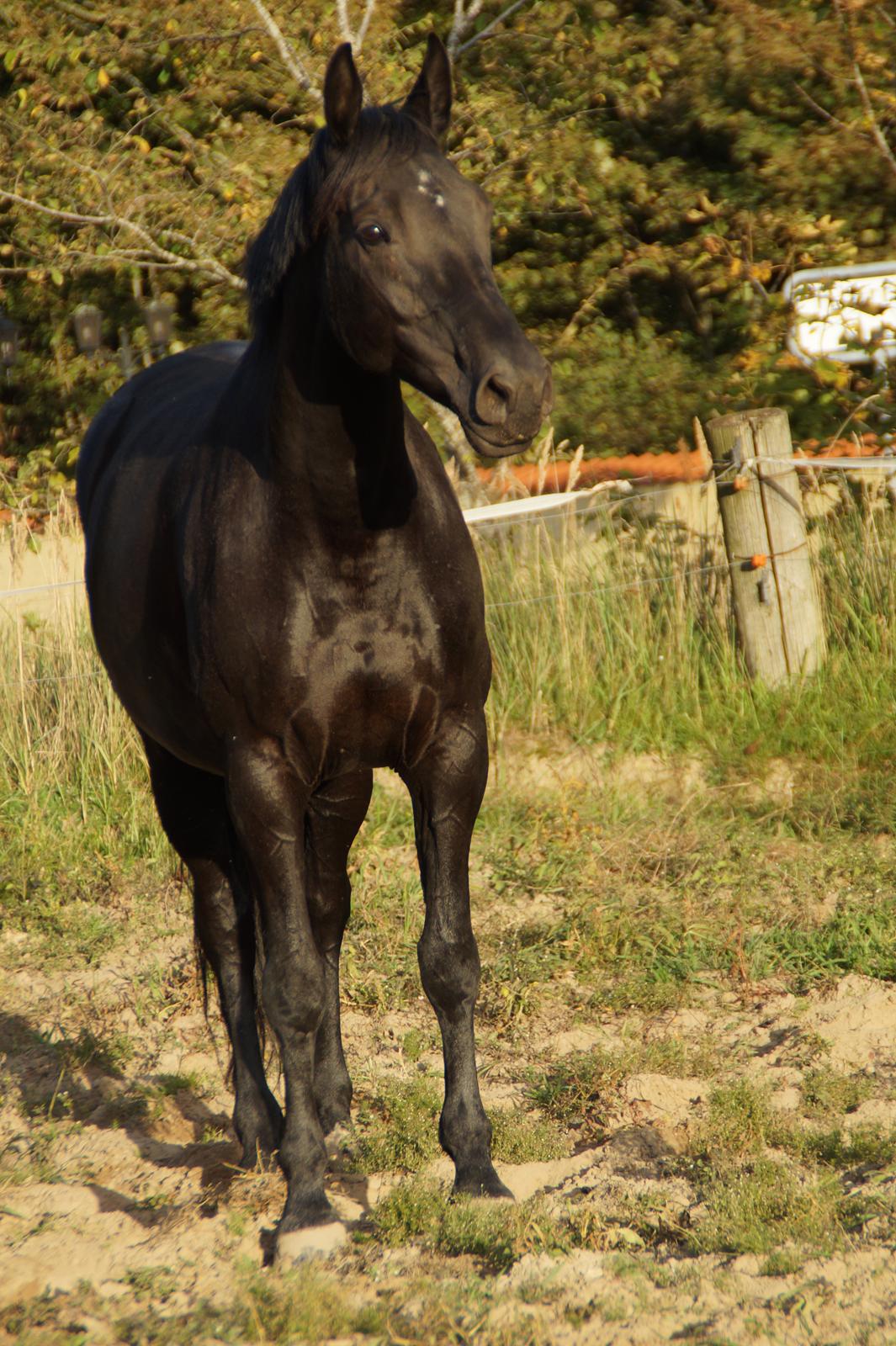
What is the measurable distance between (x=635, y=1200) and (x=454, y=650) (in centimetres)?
120

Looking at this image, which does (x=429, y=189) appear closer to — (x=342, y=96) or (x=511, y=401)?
(x=342, y=96)

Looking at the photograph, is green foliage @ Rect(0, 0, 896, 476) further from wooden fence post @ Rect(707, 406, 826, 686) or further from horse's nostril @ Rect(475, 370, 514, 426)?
horse's nostril @ Rect(475, 370, 514, 426)

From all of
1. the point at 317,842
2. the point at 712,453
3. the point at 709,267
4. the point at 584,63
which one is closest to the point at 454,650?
the point at 317,842

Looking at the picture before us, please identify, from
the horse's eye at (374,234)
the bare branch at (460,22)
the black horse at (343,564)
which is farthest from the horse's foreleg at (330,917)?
the bare branch at (460,22)

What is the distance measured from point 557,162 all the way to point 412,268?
30.6ft

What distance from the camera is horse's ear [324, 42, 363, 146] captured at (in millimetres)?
2709

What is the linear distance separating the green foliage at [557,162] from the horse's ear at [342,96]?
25.7 feet

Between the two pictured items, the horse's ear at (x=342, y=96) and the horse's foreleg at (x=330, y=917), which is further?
the horse's foreleg at (x=330, y=917)

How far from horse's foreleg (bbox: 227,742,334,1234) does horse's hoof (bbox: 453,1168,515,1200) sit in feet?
0.97

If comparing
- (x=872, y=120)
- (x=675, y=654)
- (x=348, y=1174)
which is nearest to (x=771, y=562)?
(x=675, y=654)

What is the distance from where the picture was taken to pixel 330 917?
148 inches

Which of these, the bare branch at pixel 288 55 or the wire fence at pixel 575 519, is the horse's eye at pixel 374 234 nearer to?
the wire fence at pixel 575 519

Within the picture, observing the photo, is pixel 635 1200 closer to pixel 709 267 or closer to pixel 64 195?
pixel 709 267

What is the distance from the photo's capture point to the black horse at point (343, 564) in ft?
8.84
